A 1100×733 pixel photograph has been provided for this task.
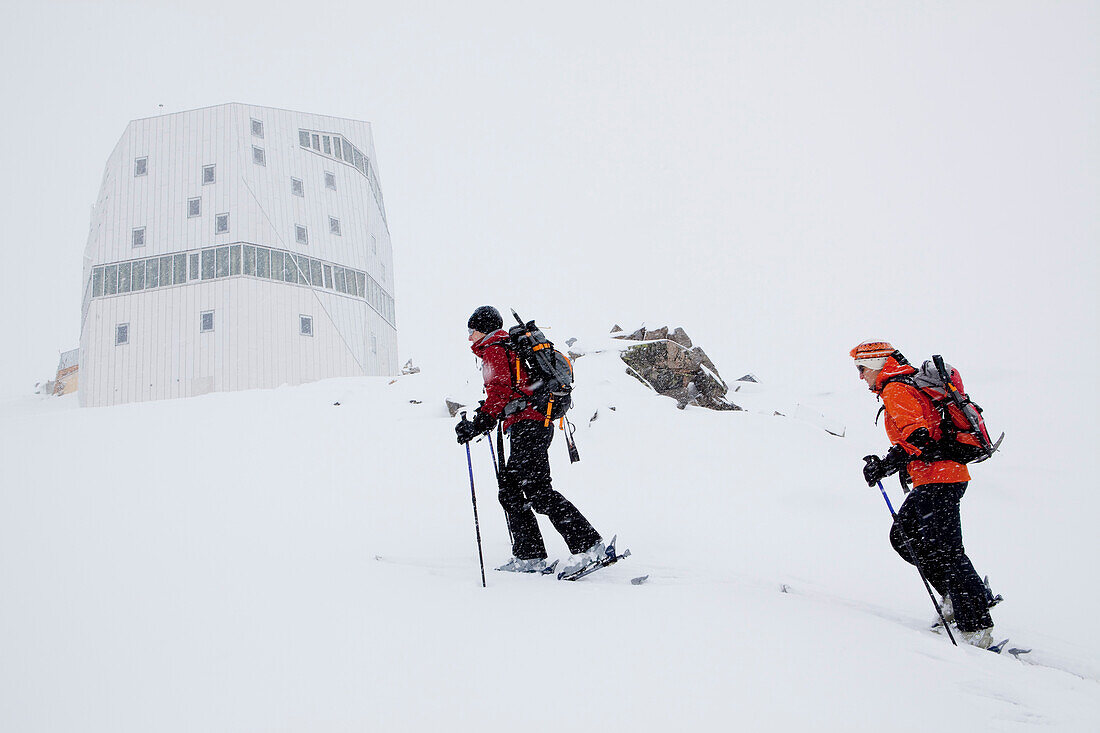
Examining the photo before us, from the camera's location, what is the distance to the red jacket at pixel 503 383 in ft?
15.4

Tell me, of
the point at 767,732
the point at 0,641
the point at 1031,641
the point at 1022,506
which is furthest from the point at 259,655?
the point at 1022,506

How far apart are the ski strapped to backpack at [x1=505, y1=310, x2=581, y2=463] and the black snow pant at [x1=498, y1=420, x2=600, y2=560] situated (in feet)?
0.54

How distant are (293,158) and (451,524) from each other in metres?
25.0

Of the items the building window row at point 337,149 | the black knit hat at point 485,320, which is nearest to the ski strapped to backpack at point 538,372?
the black knit hat at point 485,320

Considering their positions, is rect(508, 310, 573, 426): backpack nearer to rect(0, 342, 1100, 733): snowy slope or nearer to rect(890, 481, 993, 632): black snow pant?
rect(0, 342, 1100, 733): snowy slope

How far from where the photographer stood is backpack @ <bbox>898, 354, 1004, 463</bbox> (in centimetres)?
414

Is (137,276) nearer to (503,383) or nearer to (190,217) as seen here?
(190,217)

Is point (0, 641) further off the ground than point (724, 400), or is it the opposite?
point (724, 400)

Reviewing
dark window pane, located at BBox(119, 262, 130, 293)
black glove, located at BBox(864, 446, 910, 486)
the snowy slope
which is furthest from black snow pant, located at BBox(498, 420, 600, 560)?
dark window pane, located at BBox(119, 262, 130, 293)

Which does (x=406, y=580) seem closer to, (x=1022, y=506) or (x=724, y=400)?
(x=1022, y=506)

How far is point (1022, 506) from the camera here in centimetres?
812

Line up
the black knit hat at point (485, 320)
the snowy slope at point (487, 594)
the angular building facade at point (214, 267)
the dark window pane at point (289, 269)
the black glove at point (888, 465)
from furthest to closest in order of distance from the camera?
A: the dark window pane at point (289, 269) → the angular building facade at point (214, 267) → the black knit hat at point (485, 320) → the black glove at point (888, 465) → the snowy slope at point (487, 594)

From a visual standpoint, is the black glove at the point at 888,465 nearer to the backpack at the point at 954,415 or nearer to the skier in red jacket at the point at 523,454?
the backpack at the point at 954,415

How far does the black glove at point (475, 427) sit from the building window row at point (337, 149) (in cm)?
2610
